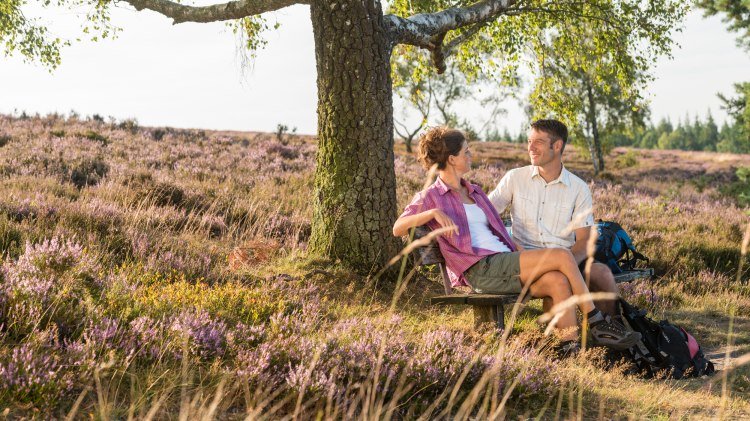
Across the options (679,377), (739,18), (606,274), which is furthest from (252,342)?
(739,18)

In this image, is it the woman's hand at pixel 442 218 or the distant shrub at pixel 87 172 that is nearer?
the woman's hand at pixel 442 218

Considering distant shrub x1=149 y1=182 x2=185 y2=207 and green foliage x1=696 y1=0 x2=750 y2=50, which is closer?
distant shrub x1=149 y1=182 x2=185 y2=207

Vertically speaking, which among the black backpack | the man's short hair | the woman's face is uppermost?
the man's short hair

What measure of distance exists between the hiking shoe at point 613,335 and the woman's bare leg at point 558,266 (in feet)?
0.53

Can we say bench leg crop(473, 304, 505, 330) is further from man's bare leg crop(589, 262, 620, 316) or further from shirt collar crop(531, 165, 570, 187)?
shirt collar crop(531, 165, 570, 187)

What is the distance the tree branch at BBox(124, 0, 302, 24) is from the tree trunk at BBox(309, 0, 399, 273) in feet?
3.33

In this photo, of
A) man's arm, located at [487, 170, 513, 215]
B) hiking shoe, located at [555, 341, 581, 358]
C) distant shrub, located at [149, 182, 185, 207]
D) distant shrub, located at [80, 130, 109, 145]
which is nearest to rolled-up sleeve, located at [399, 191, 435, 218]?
man's arm, located at [487, 170, 513, 215]

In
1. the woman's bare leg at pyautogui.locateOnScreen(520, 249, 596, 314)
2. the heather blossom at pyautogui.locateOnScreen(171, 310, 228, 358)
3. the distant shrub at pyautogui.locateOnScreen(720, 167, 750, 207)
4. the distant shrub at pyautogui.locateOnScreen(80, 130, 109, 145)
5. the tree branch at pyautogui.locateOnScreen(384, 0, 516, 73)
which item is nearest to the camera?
the heather blossom at pyautogui.locateOnScreen(171, 310, 228, 358)

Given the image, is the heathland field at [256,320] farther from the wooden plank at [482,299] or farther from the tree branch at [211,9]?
the tree branch at [211,9]

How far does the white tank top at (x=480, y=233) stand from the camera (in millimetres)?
5508

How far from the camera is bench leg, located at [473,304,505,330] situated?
5512mm

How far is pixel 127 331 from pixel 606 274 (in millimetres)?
3792


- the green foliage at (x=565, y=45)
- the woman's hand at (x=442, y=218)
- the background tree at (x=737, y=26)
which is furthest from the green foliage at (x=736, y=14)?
the woman's hand at (x=442, y=218)

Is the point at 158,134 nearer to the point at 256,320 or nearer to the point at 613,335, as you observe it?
the point at 256,320
